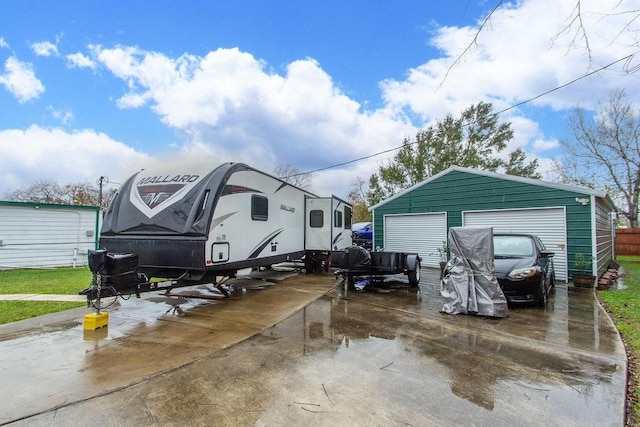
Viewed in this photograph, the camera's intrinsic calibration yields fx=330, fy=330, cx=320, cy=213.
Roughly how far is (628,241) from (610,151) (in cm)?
653

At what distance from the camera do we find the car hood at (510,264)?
6457 mm

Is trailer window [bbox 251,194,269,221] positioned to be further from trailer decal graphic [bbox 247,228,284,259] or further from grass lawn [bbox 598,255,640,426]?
grass lawn [bbox 598,255,640,426]

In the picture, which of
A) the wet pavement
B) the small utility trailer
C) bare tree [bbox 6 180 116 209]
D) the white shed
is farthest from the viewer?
bare tree [bbox 6 180 116 209]

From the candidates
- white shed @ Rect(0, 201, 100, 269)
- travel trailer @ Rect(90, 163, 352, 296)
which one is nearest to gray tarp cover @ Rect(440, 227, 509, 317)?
travel trailer @ Rect(90, 163, 352, 296)

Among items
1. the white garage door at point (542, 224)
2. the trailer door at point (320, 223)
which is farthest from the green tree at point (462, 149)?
the trailer door at point (320, 223)

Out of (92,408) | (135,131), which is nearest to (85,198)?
(135,131)

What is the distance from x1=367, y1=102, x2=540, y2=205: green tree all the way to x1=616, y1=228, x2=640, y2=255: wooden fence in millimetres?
6923

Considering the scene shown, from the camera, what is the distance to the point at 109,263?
491 centimetres

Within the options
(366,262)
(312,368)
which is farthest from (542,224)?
(312,368)

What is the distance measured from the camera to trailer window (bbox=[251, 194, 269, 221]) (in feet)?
24.2

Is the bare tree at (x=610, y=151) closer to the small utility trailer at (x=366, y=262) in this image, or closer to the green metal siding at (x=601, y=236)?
the green metal siding at (x=601, y=236)

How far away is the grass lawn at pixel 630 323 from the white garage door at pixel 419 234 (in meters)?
5.25

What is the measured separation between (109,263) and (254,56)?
10095 mm

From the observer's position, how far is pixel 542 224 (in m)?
10.6
